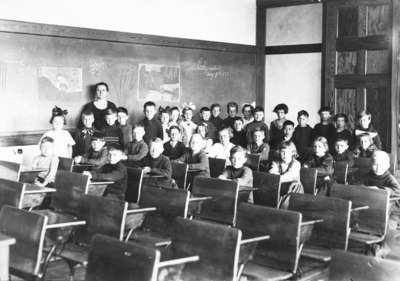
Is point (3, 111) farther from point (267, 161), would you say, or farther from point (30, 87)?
point (267, 161)

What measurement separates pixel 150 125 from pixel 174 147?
1.02m

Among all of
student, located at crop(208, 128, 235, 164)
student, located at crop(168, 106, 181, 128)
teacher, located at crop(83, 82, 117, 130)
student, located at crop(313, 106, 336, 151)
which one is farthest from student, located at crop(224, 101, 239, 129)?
teacher, located at crop(83, 82, 117, 130)

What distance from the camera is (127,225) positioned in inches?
165

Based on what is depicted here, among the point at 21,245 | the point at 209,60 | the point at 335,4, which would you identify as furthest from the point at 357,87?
the point at 21,245

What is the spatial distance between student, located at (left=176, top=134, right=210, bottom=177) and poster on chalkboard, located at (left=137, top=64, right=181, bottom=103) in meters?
2.09

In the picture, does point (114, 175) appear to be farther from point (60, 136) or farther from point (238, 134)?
point (238, 134)

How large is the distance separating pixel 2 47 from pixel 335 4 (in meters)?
5.37

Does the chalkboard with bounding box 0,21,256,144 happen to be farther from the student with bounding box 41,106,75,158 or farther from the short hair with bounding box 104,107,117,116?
the short hair with bounding box 104,107,117,116

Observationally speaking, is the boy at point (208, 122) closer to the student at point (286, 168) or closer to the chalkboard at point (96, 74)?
the chalkboard at point (96, 74)

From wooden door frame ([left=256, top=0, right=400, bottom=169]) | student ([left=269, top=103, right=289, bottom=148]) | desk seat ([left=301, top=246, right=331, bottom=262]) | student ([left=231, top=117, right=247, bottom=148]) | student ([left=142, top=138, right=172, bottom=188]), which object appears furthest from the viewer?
wooden door frame ([left=256, top=0, right=400, bottom=169])

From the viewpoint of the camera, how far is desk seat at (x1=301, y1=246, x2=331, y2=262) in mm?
3875

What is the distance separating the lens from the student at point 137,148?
704 cm

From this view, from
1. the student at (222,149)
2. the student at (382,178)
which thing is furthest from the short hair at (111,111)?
the student at (382,178)

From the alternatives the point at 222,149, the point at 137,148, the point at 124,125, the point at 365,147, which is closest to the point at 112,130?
the point at 124,125
